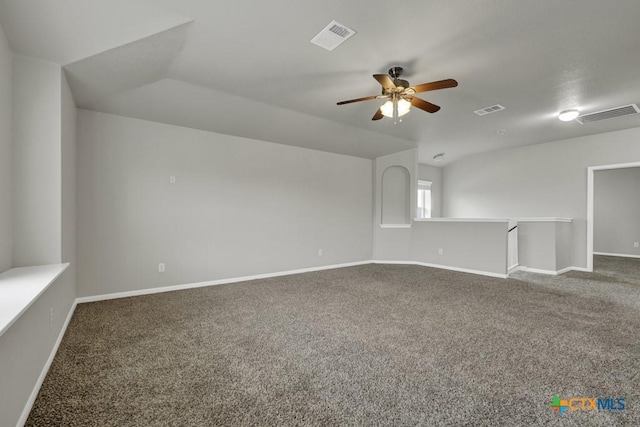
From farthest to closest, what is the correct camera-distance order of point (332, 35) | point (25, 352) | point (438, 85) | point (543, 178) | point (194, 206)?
point (543, 178) → point (194, 206) → point (438, 85) → point (332, 35) → point (25, 352)

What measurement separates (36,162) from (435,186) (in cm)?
820

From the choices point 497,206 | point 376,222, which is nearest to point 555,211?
point 497,206

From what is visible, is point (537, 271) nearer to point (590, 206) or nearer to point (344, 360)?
point (590, 206)

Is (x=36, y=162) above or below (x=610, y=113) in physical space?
below

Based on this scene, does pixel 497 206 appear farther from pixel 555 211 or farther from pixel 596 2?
pixel 596 2

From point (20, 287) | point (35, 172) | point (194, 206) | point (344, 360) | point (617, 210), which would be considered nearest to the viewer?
point (20, 287)

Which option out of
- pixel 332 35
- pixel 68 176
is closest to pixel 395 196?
pixel 332 35

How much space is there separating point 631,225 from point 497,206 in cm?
393

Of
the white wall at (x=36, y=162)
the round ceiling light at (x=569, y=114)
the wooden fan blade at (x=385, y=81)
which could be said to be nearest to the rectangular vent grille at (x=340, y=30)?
the wooden fan blade at (x=385, y=81)

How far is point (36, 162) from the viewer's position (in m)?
2.35

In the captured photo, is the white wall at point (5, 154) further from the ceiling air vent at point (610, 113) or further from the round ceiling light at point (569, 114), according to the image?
the ceiling air vent at point (610, 113)

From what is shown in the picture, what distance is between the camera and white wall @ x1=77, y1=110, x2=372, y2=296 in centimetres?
358

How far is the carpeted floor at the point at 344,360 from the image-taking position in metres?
1.51

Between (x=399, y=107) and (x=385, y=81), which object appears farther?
(x=399, y=107)
